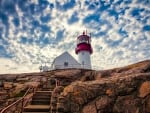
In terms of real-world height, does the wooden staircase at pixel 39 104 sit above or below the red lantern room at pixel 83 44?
below

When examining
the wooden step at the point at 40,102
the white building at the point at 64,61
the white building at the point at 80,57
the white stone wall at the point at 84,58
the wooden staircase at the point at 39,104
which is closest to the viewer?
the wooden staircase at the point at 39,104

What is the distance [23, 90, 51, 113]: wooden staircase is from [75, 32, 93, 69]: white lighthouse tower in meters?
24.9

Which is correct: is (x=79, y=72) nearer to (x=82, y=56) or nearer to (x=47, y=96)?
(x=47, y=96)

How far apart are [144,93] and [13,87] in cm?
1421

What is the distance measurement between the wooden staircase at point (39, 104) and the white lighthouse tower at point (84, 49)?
81.5 feet

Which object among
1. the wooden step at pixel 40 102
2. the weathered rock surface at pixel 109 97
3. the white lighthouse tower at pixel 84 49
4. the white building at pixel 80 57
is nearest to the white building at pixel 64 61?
the white building at pixel 80 57

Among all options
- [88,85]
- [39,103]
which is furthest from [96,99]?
[39,103]

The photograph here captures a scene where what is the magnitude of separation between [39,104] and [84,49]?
1068 inches

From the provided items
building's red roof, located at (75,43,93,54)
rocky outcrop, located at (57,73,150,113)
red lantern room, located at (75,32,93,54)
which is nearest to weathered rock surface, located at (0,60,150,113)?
rocky outcrop, located at (57,73,150,113)

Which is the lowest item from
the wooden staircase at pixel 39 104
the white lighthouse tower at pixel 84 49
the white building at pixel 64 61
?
the wooden staircase at pixel 39 104

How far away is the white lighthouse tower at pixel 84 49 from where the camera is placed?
3912 cm

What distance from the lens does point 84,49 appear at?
39.3m

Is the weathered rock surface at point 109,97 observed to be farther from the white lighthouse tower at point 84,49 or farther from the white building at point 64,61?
the white lighthouse tower at point 84,49

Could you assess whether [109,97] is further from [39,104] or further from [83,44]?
[83,44]
